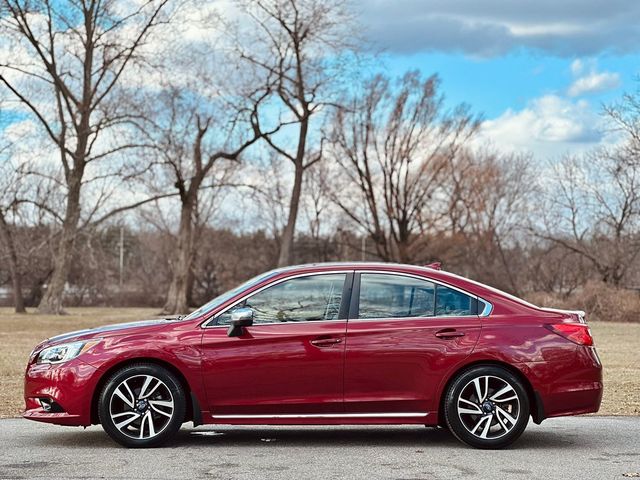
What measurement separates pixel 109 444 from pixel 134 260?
240 ft

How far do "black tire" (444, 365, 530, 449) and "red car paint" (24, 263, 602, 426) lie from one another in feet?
0.33

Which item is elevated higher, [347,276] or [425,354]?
[347,276]

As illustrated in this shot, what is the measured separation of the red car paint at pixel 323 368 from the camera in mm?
8125

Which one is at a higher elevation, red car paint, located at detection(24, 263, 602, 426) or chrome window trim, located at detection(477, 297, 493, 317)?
chrome window trim, located at detection(477, 297, 493, 317)

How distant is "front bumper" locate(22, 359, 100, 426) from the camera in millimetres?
8125

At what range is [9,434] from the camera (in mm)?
9086

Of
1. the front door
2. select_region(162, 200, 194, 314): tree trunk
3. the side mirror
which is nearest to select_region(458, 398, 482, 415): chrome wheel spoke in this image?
the front door

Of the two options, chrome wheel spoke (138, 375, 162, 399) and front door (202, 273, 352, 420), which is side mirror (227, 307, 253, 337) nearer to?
front door (202, 273, 352, 420)

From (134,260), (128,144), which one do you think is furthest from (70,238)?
(134,260)

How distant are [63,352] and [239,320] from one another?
1535 millimetres

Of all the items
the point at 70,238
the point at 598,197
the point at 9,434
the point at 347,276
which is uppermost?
the point at 598,197

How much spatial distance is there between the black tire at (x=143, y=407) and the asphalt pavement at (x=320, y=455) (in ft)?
→ 0.41

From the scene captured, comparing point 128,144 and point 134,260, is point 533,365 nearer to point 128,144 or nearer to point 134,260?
point 128,144

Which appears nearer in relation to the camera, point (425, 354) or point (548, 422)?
point (425, 354)
